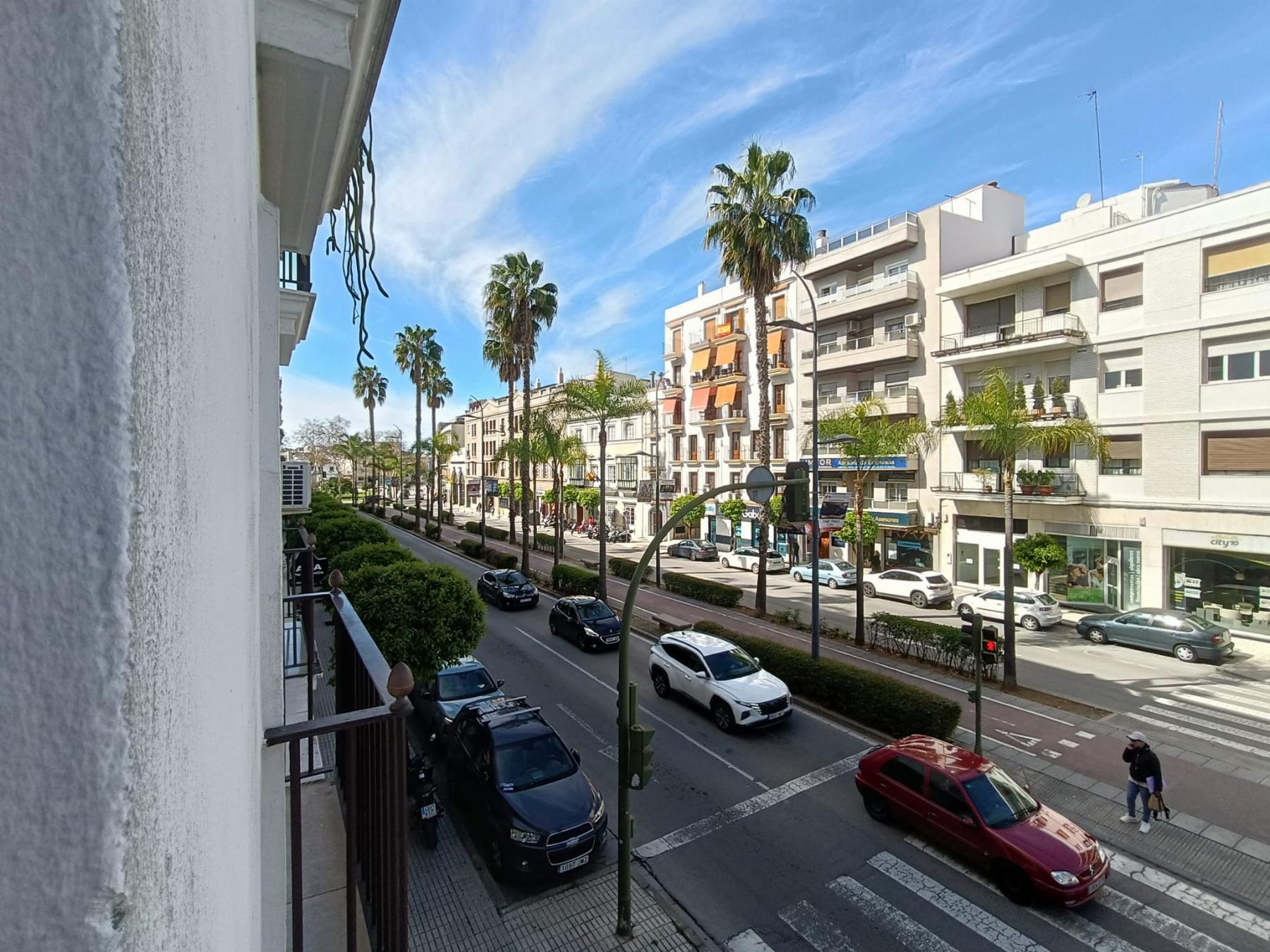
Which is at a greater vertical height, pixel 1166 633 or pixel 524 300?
pixel 524 300

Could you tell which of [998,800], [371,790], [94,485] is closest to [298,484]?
[371,790]

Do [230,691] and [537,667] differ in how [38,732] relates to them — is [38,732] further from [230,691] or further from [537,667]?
[537,667]

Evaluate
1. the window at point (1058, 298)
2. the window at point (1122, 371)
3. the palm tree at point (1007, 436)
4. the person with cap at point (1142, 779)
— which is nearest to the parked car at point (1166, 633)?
the palm tree at point (1007, 436)

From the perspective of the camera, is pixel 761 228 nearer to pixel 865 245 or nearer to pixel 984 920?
pixel 865 245

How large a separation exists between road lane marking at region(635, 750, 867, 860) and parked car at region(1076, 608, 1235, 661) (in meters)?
12.2

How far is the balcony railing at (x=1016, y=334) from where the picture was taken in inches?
915

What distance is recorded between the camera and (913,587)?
80.8 feet

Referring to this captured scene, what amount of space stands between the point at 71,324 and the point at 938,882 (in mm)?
10373

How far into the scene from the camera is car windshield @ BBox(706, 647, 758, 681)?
1334 centimetres

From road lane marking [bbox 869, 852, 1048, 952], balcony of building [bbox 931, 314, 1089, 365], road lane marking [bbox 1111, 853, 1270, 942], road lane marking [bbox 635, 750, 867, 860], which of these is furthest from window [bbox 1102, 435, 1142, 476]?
road lane marking [bbox 869, 852, 1048, 952]

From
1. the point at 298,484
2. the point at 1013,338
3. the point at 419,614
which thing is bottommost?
the point at 419,614

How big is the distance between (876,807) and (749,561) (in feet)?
75.6

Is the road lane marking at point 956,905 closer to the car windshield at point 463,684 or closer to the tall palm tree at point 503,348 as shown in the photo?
the car windshield at point 463,684

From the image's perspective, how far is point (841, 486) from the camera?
3347 centimetres
